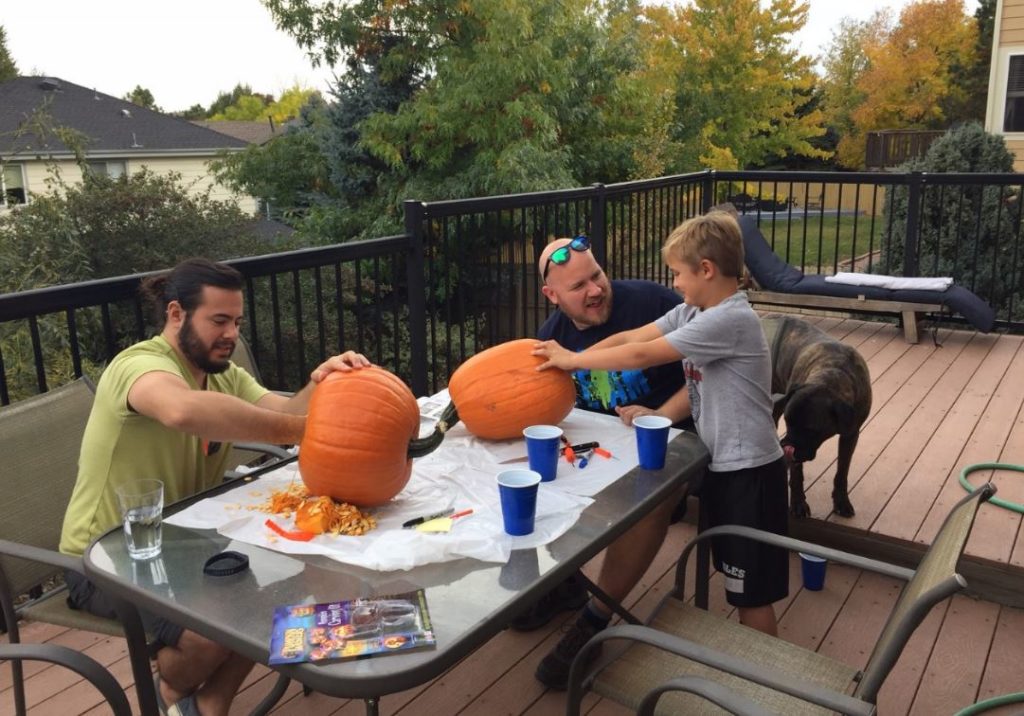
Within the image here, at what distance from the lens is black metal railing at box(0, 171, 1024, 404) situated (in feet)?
9.41

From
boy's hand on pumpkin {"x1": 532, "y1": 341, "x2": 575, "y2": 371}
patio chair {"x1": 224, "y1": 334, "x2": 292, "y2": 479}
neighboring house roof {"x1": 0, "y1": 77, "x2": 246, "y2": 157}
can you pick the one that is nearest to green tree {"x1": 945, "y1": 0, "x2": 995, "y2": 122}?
neighboring house roof {"x1": 0, "y1": 77, "x2": 246, "y2": 157}

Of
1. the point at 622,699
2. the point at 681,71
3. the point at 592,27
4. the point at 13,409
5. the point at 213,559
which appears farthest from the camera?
the point at 681,71

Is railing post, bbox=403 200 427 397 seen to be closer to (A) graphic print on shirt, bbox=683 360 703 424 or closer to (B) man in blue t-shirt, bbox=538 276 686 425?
(B) man in blue t-shirt, bbox=538 276 686 425

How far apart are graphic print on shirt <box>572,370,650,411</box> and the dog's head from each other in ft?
2.40

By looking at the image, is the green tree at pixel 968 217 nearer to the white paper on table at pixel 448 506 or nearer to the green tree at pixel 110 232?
the white paper on table at pixel 448 506

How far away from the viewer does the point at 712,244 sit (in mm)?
2105

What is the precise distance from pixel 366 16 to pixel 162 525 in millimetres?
13096

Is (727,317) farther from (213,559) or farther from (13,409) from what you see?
(13,409)

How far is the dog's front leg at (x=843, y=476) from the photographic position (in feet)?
10.0

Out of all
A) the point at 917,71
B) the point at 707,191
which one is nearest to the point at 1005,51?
the point at 707,191

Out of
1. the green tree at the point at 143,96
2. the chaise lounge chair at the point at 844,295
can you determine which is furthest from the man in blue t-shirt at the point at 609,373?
the green tree at the point at 143,96

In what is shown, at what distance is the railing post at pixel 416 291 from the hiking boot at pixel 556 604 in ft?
3.95

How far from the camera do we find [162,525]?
1.62 m

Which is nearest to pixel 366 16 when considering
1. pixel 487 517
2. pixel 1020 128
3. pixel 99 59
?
pixel 1020 128
